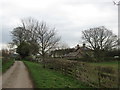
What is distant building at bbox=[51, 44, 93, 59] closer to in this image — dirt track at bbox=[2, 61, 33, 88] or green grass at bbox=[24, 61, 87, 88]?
dirt track at bbox=[2, 61, 33, 88]

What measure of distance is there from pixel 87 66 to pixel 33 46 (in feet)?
128

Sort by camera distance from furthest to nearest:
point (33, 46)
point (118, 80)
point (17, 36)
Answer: point (17, 36), point (33, 46), point (118, 80)

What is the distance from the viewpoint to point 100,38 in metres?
60.1

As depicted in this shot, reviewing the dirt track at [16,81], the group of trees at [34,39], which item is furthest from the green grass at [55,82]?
the group of trees at [34,39]

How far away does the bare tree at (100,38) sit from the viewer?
5912 cm

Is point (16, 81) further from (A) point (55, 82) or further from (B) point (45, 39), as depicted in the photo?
(B) point (45, 39)

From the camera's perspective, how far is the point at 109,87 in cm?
905

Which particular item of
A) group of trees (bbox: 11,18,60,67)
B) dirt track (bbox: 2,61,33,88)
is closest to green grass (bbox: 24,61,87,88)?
dirt track (bbox: 2,61,33,88)

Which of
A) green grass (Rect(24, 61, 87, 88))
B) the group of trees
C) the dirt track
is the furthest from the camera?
the group of trees

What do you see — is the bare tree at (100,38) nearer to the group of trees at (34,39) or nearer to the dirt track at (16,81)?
the group of trees at (34,39)

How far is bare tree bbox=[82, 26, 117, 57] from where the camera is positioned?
59125 mm

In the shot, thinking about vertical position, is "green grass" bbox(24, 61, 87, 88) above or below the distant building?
below

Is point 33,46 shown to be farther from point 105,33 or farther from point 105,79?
point 105,79

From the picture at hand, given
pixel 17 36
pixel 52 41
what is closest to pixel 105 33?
pixel 52 41
